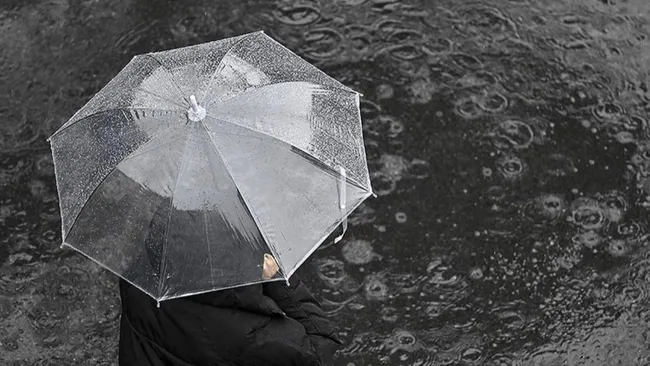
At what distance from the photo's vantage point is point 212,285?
2.80 metres

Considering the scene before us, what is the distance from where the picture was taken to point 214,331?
2844 millimetres

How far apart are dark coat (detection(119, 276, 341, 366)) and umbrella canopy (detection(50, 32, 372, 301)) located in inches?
3.8

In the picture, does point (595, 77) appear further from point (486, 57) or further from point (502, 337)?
point (502, 337)

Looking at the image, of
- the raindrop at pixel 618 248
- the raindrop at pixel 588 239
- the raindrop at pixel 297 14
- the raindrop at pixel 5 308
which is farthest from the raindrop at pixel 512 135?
the raindrop at pixel 5 308

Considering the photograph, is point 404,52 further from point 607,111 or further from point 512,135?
point 607,111

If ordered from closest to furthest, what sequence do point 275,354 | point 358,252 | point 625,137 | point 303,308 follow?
point 275,354 → point 303,308 → point 358,252 → point 625,137

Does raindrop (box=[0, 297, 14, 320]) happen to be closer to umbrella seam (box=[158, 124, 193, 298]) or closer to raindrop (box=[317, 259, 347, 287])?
raindrop (box=[317, 259, 347, 287])

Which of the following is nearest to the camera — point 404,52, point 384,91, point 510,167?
point 510,167

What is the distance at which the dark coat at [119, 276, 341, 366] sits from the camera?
2857 mm

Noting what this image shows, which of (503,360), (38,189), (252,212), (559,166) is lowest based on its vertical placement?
(503,360)

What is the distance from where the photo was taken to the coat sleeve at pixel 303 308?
124 inches

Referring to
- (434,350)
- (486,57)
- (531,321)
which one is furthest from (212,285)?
(486,57)

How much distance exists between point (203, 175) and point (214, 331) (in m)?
0.48

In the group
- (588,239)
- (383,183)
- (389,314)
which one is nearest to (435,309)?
(389,314)
